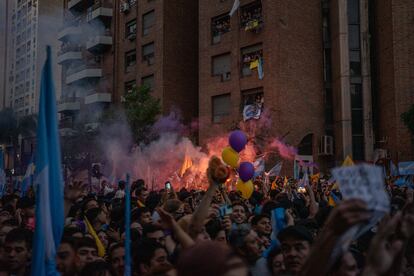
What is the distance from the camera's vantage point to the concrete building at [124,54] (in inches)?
1259

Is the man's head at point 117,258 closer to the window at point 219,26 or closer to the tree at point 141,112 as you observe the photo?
the tree at point 141,112

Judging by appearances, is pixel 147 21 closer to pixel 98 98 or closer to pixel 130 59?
pixel 130 59

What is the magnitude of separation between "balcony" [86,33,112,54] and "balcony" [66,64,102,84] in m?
1.29

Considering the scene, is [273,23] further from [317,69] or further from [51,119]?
[51,119]

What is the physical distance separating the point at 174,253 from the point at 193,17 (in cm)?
3070

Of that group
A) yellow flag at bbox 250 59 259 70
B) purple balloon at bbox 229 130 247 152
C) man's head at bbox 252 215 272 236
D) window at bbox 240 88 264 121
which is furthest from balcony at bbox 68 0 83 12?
man's head at bbox 252 215 272 236

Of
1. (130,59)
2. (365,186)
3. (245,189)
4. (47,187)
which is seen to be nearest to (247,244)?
(47,187)

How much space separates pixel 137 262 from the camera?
412cm

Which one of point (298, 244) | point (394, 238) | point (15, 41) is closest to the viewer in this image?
point (394, 238)

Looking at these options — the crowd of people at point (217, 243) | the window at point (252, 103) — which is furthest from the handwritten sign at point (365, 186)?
the window at point (252, 103)

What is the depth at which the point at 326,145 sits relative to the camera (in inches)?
1050

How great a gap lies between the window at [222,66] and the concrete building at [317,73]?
56 millimetres

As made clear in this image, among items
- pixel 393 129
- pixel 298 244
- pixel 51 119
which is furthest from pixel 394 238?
pixel 393 129

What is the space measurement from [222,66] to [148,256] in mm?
25069
